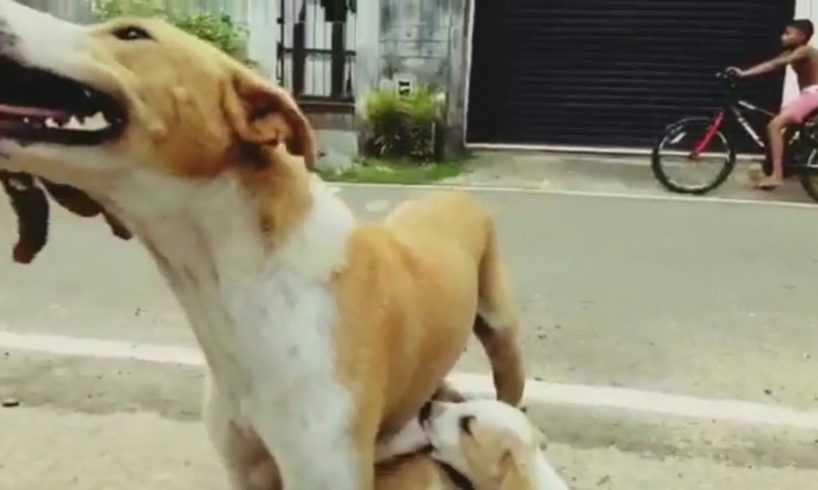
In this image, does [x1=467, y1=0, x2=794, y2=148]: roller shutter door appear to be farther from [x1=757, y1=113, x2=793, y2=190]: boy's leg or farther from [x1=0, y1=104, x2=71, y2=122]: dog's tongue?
[x1=0, y1=104, x2=71, y2=122]: dog's tongue

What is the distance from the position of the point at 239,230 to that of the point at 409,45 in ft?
29.7

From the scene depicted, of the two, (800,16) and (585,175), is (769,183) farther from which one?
(800,16)

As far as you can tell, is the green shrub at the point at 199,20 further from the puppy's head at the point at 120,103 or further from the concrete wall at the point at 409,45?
the puppy's head at the point at 120,103

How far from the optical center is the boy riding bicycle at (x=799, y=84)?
9.09m

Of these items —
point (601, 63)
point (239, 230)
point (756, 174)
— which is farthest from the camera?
point (601, 63)

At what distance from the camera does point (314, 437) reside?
2109 mm

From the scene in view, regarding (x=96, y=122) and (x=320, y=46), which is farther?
(x=320, y=46)

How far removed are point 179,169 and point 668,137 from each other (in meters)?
7.96

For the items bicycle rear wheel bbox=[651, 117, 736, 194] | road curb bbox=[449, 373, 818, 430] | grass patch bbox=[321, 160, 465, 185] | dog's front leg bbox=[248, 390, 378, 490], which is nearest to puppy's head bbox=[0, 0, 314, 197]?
dog's front leg bbox=[248, 390, 378, 490]

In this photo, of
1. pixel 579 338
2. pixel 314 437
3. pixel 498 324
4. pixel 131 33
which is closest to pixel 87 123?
pixel 131 33

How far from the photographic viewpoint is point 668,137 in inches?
376

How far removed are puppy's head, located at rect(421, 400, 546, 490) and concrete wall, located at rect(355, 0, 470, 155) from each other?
8.30 metres

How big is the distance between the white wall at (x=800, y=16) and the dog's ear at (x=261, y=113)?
9598 millimetres

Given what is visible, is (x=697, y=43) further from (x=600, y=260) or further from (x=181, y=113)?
(x=181, y=113)
